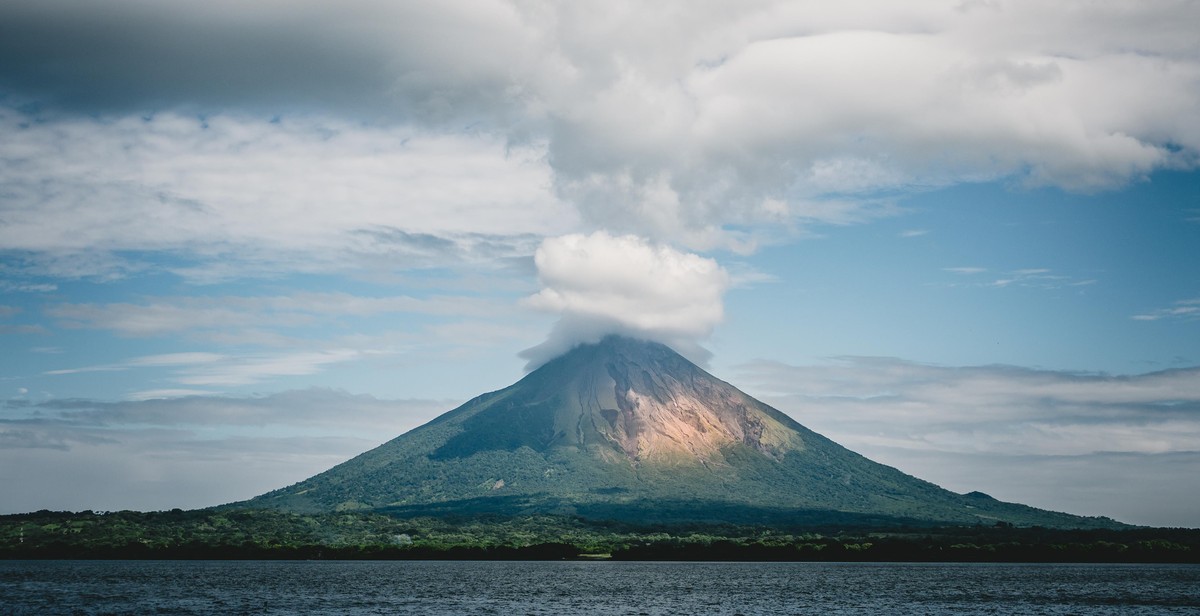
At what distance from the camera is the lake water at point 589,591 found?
10069 centimetres

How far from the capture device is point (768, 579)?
161m

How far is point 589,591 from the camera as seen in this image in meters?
129

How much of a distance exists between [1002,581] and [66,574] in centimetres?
13524

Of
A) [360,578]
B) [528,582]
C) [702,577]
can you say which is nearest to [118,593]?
[360,578]

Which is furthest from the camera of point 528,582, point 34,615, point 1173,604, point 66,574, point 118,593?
point 66,574

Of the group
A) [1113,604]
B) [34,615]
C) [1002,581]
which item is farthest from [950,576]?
[34,615]

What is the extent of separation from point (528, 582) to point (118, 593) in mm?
52674

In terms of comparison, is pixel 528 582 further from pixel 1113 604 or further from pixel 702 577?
pixel 1113 604

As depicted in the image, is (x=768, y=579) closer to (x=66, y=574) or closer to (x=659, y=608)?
(x=659, y=608)

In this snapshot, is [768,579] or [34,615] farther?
[768,579]

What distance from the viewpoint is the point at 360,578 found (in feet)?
507

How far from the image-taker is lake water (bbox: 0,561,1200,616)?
101 meters

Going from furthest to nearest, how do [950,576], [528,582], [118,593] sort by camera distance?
[950,576] → [528,582] → [118,593]

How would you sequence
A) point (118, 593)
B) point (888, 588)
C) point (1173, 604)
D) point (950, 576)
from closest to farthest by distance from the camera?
point (1173, 604)
point (118, 593)
point (888, 588)
point (950, 576)
